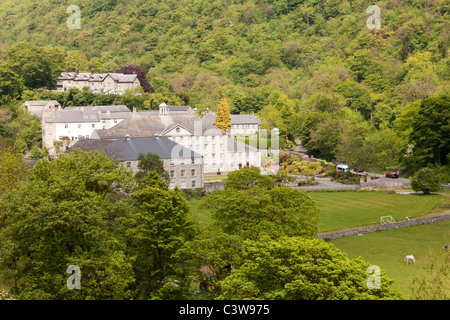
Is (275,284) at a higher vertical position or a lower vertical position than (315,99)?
lower

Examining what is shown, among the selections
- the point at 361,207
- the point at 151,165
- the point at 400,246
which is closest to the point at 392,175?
the point at 361,207

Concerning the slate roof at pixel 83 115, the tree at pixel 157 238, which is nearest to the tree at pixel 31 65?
the slate roof at pixel 83 115

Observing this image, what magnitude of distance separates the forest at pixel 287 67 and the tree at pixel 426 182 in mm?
6633

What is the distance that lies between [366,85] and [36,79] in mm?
69182

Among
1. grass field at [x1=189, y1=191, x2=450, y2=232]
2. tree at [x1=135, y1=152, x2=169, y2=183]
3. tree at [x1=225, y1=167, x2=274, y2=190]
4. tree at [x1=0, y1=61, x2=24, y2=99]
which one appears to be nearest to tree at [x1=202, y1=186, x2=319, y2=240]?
tree at [x1=225, y1=167, x2=274, y2=190]

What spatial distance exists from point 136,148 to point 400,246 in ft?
113

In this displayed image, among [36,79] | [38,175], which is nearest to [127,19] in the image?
[36,79]

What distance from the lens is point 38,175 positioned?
33594mm

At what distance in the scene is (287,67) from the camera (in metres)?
150

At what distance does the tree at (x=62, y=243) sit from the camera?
992 inches

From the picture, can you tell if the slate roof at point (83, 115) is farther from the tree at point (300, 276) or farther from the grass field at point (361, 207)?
the tree at point (300, 276)
